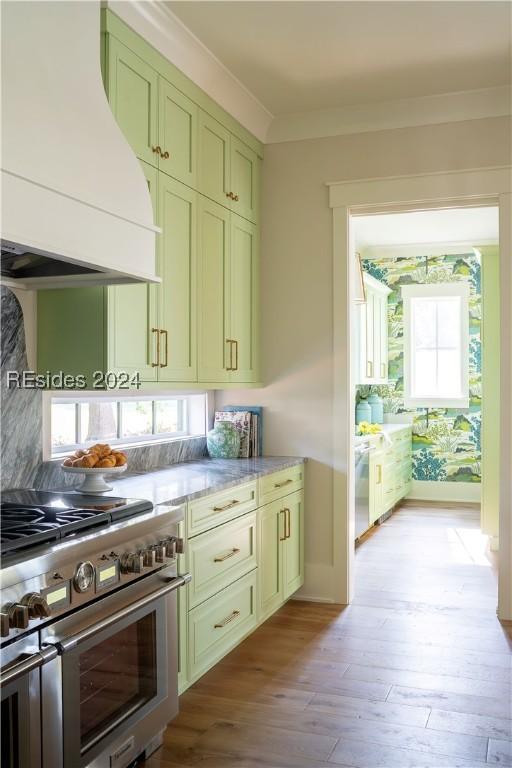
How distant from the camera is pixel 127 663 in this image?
2289 mm

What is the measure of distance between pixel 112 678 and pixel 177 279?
68.4 inches

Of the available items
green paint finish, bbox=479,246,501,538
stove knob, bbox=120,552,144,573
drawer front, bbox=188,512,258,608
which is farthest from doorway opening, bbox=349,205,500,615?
stove knob, bbox=120,552,144,573

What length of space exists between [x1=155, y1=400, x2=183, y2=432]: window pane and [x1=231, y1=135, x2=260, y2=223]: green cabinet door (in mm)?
1116

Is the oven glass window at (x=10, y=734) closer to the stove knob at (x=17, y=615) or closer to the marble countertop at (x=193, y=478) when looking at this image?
the stove knob at (x=17, y=615)

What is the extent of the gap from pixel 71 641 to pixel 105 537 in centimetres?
31

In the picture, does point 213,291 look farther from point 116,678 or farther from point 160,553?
point 116,678

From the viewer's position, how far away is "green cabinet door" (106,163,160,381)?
2.78m

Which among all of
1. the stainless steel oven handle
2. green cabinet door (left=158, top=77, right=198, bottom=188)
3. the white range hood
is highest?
green cabinet door (left=158, top=77, right=198, bottom=188)

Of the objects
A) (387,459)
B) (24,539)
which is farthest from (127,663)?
(387,459)

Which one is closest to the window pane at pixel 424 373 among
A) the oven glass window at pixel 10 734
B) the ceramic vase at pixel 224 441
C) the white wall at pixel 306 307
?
the white wall at pixel 306 307

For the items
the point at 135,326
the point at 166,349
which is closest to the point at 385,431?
the point at 166,349

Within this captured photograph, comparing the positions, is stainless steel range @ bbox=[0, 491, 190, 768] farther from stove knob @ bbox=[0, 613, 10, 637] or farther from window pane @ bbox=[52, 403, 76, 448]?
window pane @ bbox=[52, 403, 76, 448]

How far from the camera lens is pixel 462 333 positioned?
782cm

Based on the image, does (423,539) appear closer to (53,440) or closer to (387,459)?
(387,459)
